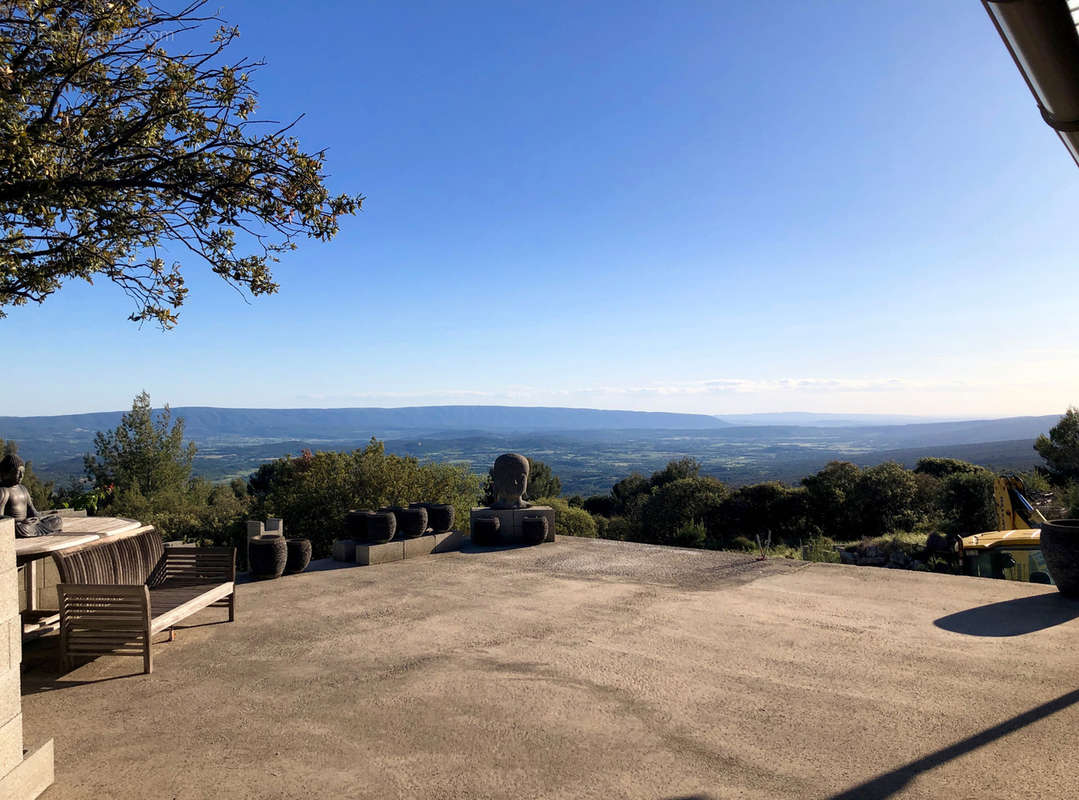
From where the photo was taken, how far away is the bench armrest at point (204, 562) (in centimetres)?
609

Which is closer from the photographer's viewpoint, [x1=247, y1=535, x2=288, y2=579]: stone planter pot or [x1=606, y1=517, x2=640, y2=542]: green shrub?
[x1=247, y1=535, x2=288, y2=579]: stone planter pot

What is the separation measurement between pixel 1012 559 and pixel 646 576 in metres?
4.84

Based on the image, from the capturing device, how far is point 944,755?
3457mm

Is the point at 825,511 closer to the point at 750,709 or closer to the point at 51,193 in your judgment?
the point at 750,709

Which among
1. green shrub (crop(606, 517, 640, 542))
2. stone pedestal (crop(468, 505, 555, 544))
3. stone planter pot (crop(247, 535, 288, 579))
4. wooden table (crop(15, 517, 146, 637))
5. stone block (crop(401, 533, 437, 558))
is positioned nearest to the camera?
wooden table (crop(15, 517, 146, 637))

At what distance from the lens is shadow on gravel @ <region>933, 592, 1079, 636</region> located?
5.66m

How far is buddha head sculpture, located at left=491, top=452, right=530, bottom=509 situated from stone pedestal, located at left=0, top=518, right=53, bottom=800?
28.8 feet

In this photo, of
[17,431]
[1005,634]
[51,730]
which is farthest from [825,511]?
[17,431]

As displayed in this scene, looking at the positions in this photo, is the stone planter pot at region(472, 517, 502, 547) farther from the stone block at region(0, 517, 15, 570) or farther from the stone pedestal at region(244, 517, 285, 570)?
the stone block at region(0, 517, 15, 570)

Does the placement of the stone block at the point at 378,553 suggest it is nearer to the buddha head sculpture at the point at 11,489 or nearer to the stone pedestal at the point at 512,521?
the stone pedestal at the point at 512,521

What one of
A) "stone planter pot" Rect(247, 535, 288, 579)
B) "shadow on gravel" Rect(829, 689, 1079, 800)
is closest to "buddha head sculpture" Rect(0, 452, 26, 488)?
"stone planter pot" Rect(247, 535, 288, 579)

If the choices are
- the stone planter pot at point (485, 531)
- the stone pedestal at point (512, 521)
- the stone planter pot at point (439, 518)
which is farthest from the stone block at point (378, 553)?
the stone pedestal at point (512, 521)

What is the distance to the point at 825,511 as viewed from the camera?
2455cm

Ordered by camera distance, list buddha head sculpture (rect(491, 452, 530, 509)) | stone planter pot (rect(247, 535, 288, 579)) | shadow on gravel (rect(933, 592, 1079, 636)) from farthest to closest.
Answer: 1. buddha head sculpture (rect(491, 452, 530, 509))
2. stone planter pot (rect(247, 535, 288, 579))
3. shadow on gravel (rect(933, 592, 1079, 636))
